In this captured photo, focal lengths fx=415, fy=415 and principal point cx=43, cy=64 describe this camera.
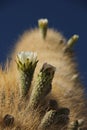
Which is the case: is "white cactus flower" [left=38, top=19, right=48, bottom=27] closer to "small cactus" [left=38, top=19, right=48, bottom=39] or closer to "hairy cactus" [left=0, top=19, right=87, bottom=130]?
"small cactus" [left=38, top=19, right=48, bottom=39]

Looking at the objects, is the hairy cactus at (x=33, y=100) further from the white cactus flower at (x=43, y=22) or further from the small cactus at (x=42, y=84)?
the white cactus flower at (x=43, y=22)

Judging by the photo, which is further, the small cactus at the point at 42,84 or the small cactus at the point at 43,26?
the small cactus at the point at 43,26

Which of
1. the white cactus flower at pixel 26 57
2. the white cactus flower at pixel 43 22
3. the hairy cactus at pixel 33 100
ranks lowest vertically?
the hairy cactus at pixel 33 100

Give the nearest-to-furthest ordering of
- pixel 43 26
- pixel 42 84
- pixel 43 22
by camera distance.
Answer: pixel 42 84 < pixel 43 22 < pixel 43 26

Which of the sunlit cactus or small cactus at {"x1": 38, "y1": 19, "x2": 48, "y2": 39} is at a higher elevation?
small cactus at {"x1": 38, "y1": 19, "x2": 48, "y2": 39}

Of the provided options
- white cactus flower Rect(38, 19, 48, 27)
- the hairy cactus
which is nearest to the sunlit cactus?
the hairy cactus

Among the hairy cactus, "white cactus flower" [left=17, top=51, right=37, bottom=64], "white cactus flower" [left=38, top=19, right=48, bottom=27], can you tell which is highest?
"white cactus flower" [left=38, top=19, right=48, bottom=27]

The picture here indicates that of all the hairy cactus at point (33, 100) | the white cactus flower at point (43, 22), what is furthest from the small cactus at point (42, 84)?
the white cactus flower at point (43, 22)

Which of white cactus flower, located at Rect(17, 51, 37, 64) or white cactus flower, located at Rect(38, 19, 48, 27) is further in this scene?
white cactus flower, located at Rect(38, 19, 48, 27)

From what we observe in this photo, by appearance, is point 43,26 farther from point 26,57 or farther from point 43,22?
point 26,57

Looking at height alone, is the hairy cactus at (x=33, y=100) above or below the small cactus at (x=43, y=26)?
below

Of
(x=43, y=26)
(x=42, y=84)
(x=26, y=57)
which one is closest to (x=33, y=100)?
(x=42, y=84)
